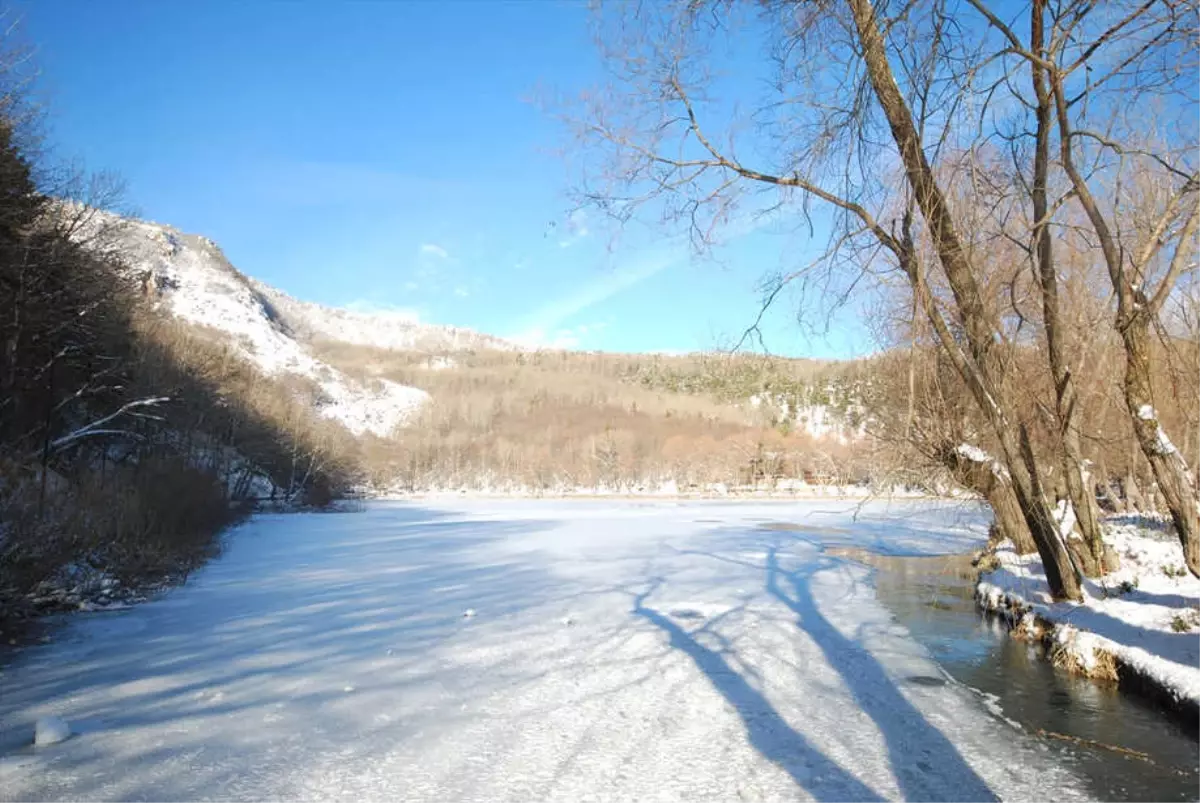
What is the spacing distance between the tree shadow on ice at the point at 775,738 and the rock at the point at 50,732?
4.83 metres

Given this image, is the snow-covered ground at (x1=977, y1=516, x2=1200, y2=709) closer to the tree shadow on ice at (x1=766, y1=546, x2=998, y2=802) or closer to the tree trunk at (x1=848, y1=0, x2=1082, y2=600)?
the tree trunk at (x1=848, y1=0, x2=1082, y2=600)

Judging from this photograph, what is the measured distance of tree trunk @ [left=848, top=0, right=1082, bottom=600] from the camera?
620 centimetres

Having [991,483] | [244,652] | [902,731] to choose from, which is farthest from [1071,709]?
[244,652]

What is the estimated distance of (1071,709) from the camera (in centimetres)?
673

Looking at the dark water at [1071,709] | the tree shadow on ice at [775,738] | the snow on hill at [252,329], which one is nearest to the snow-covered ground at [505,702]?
the tree shadow on ice at [775,738]

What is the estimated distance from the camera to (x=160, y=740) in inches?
204

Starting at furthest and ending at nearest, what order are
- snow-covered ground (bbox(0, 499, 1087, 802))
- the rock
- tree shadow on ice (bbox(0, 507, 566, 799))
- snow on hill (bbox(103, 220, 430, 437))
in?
1. snow on hill (bbox(103, 220, 430, 437))
2. tree shadow on ice (bbox(0, 507, 566, 799))
3. the rock
4. snow-covered ground (bbox(0, 499, 1087, 802))

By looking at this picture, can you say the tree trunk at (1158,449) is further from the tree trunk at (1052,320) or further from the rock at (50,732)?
the rock at (50,732)

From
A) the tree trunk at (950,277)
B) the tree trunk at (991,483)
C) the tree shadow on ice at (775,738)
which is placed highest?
the tree trunk at (950,277)

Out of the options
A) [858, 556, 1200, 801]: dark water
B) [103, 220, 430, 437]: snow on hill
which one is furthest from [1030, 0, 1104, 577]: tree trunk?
[103, 220, 430, 437]: snow on hill

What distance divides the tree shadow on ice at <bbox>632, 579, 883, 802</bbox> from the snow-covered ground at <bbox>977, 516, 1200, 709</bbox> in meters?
3.72

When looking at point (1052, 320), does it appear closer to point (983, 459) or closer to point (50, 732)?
point (983, 459)

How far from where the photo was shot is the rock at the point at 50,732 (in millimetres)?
5074

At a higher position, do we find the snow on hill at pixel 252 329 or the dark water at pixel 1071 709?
the snow on hill at pixel 252 329
